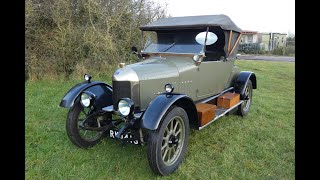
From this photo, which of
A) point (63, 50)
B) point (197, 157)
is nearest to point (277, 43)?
point (63, 50)

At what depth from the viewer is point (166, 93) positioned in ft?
11.5

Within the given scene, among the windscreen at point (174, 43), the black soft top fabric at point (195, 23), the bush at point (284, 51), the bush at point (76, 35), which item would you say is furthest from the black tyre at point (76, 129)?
the bush at point (284, 51)

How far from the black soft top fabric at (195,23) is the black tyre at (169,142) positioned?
66.2 inches

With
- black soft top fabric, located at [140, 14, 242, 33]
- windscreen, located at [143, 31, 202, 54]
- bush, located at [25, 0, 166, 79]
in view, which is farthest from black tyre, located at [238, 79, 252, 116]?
bush, located at [25, 0, 166, 79]

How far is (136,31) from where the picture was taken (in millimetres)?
10617

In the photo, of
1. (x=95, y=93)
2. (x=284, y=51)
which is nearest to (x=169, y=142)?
(x=95, y=93)

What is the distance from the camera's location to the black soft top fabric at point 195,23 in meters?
4.53

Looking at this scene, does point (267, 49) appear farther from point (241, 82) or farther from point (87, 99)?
point (87, 99)

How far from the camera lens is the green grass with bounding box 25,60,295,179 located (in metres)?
3.49

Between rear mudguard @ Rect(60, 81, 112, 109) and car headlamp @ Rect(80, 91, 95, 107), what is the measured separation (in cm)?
18
